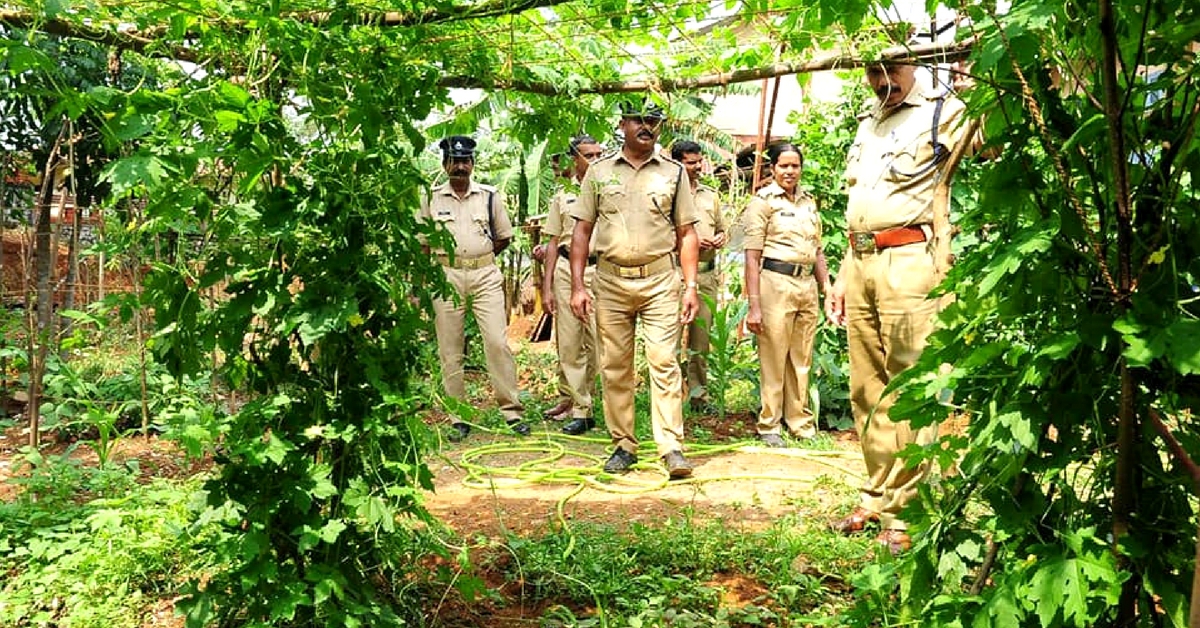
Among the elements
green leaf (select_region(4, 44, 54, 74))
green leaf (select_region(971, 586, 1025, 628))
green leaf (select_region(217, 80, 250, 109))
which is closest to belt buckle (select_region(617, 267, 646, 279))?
green leaf (select_region(217, 80, 250, 109))

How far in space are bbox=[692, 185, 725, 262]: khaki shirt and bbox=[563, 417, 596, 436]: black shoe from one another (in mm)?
1587

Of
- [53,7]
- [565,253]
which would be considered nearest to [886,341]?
[53,7]

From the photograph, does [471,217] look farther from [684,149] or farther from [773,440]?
[773,440]

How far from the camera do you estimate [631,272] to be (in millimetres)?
5711

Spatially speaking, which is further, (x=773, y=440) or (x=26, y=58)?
(x=773, y=440)

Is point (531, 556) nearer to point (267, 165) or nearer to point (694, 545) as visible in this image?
point (694, 545)

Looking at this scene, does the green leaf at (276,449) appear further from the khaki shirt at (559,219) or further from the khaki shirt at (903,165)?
the khaki shirt at (559,219)

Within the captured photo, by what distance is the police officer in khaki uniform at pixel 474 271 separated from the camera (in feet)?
23.8

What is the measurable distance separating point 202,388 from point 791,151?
450cm

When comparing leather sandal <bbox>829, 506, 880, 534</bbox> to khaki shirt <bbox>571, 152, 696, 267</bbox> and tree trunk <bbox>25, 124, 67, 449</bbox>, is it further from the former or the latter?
tree trunk <bbox>25, 124, 67, 449</bbox>

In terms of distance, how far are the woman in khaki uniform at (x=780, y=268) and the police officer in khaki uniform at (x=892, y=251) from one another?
2585 millimetres

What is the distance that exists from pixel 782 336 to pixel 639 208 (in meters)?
1.76

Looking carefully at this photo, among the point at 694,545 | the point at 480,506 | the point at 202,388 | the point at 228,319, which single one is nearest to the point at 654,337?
the point at 480,506

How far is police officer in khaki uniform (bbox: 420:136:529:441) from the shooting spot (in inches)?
286
